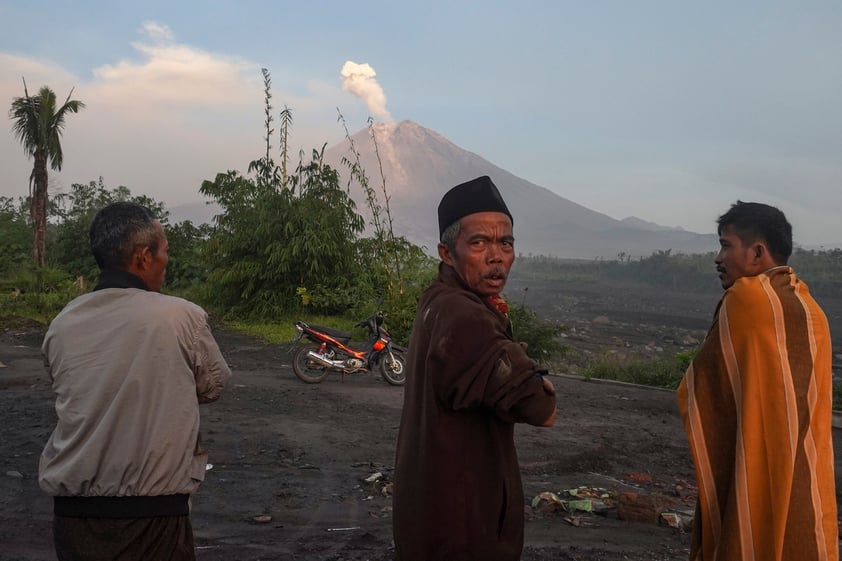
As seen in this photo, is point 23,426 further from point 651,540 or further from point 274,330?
point 274,330

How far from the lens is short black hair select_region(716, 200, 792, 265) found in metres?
2.60

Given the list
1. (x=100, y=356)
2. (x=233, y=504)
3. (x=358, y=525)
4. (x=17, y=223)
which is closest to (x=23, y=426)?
(x=233, y=504)

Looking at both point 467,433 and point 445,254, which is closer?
point 467,433

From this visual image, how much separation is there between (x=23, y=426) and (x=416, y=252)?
7.89 metres

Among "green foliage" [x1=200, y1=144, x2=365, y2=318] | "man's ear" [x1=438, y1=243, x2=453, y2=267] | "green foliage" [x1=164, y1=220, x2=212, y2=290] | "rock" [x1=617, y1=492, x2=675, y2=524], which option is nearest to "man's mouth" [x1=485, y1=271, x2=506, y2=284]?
"man's ear" [x1=438, y1=243, x2=453, y2=267]

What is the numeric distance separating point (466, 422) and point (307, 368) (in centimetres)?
809

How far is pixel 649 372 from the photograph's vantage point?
10750 millimetres

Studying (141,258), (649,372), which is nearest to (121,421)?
(141,258)

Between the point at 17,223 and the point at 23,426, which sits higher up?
the point at 17,223

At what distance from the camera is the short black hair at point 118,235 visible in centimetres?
228

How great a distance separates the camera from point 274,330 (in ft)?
48.2

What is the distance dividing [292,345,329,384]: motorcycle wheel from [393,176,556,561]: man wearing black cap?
25.5 feet

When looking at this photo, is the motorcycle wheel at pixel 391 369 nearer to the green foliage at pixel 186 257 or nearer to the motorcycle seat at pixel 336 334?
the motorcycle seat at pixel 336 334

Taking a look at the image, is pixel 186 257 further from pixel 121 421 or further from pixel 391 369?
pixel 121 421
